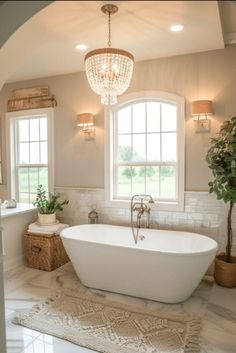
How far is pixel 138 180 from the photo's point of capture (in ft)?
12.7

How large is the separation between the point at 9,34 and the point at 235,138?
2.23 m

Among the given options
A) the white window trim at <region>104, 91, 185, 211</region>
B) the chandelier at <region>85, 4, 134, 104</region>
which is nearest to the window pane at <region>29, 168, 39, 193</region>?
the white window trim at <region>104, 91, 185, 211</region>

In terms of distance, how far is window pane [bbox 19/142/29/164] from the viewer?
458cm

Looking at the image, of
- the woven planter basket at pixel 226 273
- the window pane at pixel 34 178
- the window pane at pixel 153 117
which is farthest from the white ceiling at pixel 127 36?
the woven planter basket at pixel 226 273

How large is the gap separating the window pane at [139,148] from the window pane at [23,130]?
1.88m

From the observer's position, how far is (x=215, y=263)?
316 cm

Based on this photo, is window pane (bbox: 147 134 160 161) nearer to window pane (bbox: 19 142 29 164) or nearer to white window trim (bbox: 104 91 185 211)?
white window trim (bbox: 104 91 185 211)

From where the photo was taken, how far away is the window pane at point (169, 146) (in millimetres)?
3639

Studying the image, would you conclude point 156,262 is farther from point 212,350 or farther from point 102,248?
point 212,350

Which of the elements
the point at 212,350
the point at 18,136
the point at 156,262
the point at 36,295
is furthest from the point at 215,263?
the point at 18,136

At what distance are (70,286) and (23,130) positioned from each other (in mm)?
2687

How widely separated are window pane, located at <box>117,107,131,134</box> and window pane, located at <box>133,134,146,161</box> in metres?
0.17

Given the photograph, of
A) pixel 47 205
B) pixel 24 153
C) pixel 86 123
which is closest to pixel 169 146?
pixel 86 123

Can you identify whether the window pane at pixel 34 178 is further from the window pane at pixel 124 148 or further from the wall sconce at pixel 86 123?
the window pane at pixel 124 148
